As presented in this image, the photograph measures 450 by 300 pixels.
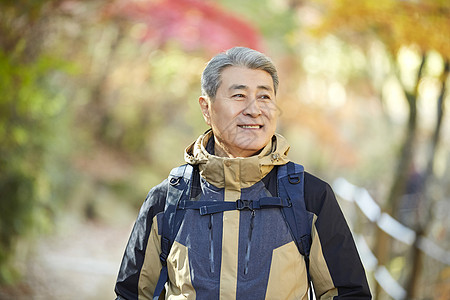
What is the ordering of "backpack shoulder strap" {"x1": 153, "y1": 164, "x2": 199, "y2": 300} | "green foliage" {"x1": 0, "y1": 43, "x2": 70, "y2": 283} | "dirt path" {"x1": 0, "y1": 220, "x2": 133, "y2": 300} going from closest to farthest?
"backpack shoulder strap" {"x1": 153, "y1": 164, "x2": 199, "y2": 300} → "green foliage" {"x1": 0, "y1": 43, "x2": 70, "y2": 283} → "dirt path" {"x1": 0, "y1": 220, "x2": 133, "y2": 300}

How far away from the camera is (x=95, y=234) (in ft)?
32.5

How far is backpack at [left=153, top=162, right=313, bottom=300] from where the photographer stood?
5.27ft

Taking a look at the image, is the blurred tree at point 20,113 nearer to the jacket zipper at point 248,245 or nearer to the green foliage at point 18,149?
the green foliage at point 18,149

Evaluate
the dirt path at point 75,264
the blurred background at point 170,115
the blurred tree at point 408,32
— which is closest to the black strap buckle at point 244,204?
the blurred background at point 170,115

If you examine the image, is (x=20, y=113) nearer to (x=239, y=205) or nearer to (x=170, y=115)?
(x=239, y=205)

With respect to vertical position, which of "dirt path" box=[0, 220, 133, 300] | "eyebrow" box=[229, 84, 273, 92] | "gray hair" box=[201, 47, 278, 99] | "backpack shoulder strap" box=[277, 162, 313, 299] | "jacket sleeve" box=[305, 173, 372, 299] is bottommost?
"jacket sleeve" box=[305, 173, 372, 299]

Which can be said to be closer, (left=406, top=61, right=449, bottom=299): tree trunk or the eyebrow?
the eyebrow

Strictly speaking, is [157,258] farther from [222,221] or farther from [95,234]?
[95,234]

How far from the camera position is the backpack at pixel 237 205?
1606 mm

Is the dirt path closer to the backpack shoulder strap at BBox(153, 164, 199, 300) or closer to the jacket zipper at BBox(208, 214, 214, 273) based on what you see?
the backpack shoulder strap at BBox(153, 164, 199, 300)

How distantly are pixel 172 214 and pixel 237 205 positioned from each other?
22 centimetres

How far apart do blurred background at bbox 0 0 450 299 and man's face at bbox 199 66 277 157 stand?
1.04 ft

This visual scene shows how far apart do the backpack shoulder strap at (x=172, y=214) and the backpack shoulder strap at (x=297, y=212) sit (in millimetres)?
314

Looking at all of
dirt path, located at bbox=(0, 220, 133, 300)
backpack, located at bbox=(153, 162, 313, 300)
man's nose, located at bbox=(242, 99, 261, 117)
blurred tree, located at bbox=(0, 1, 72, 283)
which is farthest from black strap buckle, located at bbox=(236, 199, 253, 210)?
dirt path, located at bbox=(0, 220, 133, 300)
